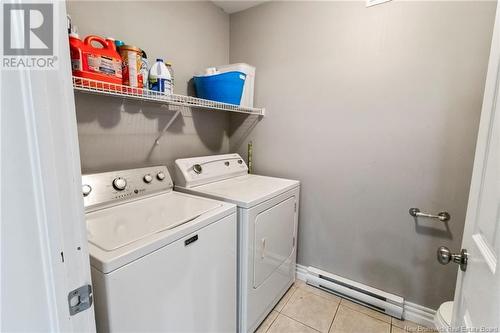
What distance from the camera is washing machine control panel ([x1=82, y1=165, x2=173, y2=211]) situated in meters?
1.29

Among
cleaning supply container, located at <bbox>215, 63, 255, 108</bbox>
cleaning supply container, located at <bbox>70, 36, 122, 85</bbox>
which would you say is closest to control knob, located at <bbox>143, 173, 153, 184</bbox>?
cleaning supply container, located at <bbox>70, 36, 122, 85</bbox>

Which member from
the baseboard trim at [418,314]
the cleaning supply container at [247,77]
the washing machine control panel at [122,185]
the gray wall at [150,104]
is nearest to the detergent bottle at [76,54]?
the gray wall at [150,104]

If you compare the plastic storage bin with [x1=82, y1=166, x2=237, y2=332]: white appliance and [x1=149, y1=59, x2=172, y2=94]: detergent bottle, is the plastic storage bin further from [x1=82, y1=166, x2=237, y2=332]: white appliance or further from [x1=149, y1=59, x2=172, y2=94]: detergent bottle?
[x1=82, y1=166, x2=237, y2=332]: white appliance

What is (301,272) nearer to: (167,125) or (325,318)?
(325,318)

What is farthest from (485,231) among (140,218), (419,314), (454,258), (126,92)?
(126,92)

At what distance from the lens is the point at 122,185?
1430mm

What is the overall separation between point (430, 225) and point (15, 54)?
2.15 metres

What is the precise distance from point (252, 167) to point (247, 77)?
854 millimetres

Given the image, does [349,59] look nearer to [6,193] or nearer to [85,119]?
[85,119]

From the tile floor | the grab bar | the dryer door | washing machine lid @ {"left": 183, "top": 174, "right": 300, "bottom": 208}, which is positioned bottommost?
the tile floor

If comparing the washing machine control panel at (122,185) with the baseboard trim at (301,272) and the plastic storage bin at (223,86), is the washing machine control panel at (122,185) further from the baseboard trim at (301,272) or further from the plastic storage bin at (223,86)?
the baseboard trim at (301,272)

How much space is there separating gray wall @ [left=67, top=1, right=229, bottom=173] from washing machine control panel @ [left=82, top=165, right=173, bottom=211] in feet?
0.53

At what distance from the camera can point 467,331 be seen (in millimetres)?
752

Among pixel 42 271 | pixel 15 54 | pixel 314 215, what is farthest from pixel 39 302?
pixel 314 215
